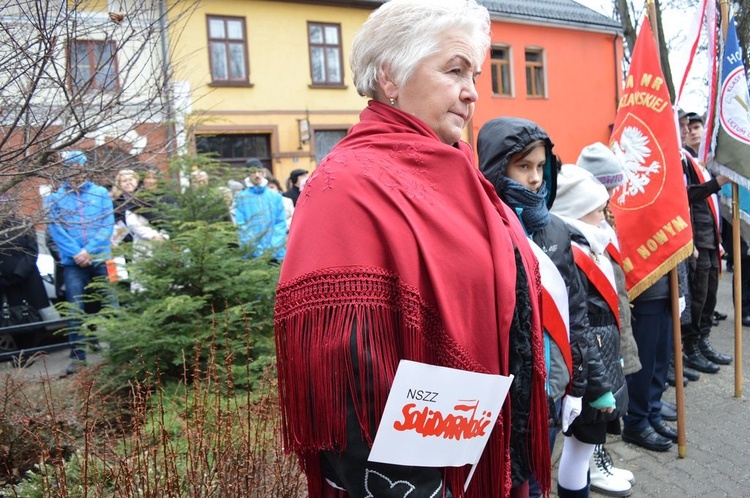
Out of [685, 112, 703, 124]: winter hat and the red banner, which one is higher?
[685, 112, 703, 124]: winter hat

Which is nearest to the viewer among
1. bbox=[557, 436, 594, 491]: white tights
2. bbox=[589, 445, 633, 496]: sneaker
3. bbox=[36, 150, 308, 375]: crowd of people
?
bbox=[557, 436, 594, 491]: white tights

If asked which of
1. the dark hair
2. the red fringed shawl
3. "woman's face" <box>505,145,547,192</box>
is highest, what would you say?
the dark hair

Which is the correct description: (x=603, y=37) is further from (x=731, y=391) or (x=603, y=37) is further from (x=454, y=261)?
(x=454, y=261)

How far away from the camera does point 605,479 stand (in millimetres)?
3328

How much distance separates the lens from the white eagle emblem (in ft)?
12.5

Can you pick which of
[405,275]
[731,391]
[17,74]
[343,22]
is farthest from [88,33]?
[343,22]

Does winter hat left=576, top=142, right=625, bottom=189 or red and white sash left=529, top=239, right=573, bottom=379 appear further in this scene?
winter hat left=576, top=142, right=625, bottom=189

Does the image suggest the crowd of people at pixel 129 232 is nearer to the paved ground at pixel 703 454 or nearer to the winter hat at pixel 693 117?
the paved ground at pixel 703 454

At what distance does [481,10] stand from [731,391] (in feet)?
14.5

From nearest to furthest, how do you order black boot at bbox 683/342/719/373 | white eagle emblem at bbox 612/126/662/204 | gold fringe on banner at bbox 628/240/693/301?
gold fringe on banner at bbox 628/240/693/301 < white eagle emblem at bbox 612/126/662/204 < black boot at bbox 683/342/719/373

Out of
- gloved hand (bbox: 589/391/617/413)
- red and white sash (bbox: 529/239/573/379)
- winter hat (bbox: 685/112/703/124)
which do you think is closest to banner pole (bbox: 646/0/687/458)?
gloved hand (bbox: 589/391/617/413)

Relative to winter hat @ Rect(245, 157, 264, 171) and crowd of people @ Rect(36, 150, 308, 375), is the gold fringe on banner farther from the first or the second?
winter hat @ Rect(245, 157, 264, 171)

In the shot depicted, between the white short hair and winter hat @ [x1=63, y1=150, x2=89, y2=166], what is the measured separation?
64.8 inches

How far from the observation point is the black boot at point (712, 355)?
544cm
